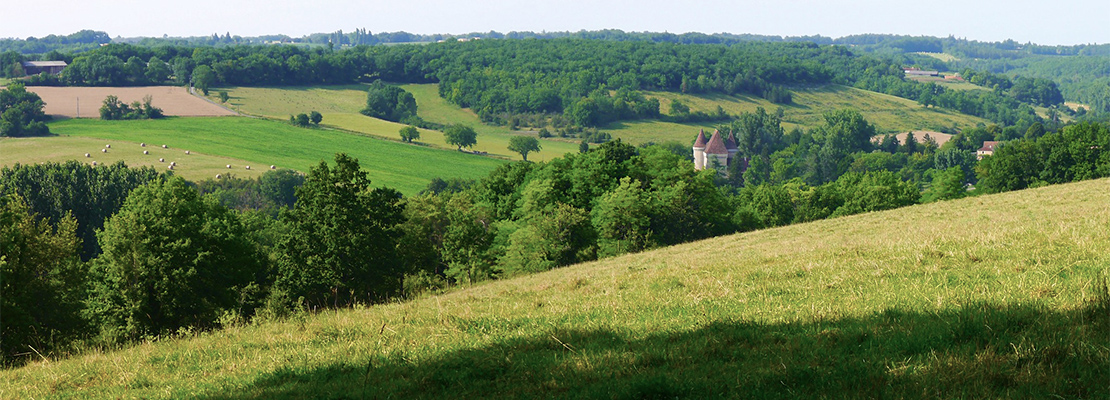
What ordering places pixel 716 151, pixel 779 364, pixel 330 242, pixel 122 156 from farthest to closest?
1. pixel 716 151
2. pixel 122 156
3. pixel 330 242
4. pixel 779 364

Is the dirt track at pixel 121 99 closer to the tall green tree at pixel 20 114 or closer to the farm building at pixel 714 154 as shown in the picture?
the tall green tree at pixel 20 114

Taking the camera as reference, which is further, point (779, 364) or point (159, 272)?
point (159, 272)

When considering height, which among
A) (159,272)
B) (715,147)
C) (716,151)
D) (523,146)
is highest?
(159,272)

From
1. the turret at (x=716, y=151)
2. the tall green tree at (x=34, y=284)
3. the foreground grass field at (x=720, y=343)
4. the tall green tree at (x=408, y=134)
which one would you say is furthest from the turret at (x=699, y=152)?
the foreground grass field at (x=720, y=343)

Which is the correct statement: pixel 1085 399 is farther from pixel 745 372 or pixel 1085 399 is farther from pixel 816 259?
pixel 816 259

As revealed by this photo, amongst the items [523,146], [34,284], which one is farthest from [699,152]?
[34,284]

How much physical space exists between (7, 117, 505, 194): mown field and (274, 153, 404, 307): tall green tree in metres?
78.6

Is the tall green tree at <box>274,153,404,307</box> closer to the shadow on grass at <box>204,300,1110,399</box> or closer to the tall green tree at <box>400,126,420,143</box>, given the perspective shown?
the shadow on grass at <box>204,300,1110,399</box>

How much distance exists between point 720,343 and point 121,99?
193m

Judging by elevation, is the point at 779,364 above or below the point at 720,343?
above

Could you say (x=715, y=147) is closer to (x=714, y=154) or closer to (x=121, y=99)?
(x=714, y=154)

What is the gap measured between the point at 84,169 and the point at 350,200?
2939 inches

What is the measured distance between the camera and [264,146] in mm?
145875

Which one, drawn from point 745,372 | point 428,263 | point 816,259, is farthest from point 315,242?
point 745,372
